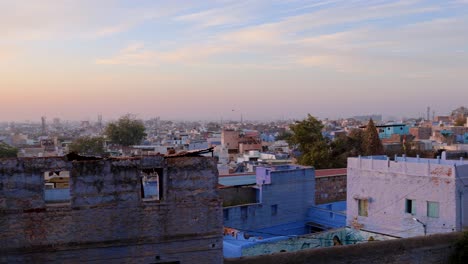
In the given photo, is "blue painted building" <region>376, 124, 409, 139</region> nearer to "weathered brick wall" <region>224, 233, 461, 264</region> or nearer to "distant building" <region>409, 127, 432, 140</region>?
"distant building" <region>409, 127, 432, 140</region>

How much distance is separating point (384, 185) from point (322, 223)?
5.05m

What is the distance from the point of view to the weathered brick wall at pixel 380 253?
36.1 feet

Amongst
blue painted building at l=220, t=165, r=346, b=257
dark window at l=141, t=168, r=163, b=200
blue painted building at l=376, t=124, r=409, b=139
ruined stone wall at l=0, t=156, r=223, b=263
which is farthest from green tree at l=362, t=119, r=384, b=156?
ruined stone wall at l=0, t=156, r=223, b=263

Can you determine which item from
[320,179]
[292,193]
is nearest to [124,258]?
[292,193]

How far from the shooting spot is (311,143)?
37719 millimetres

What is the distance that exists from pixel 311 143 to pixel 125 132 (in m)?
34.2

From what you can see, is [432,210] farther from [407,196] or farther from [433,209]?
[407,196]

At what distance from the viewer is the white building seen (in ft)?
52.6

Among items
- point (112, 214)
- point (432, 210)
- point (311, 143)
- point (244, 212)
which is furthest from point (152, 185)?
point (311, 143)

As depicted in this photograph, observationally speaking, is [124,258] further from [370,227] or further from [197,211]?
[370,227]

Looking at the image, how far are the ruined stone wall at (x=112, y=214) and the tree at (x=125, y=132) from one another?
57.3 meters

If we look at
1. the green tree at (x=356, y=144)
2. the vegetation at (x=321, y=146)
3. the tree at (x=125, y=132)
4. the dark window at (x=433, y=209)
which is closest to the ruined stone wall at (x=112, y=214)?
the dark window at (x=433, y=209)

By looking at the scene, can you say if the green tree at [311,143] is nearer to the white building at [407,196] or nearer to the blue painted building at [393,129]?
the white building at [407,196]

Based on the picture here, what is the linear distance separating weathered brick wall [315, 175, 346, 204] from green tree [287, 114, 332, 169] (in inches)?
328
